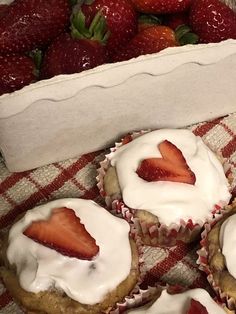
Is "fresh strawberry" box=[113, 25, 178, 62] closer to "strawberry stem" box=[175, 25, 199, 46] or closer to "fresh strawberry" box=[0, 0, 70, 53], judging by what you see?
"strawberry stem" box=[175, 25, 199, 46]

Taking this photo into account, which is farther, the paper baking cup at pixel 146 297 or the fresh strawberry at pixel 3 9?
the fresh strawberry at pixel 3 9

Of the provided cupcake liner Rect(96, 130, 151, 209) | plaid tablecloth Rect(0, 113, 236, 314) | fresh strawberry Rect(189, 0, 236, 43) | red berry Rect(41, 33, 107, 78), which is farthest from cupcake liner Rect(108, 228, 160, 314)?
fresh strawberry Rect(189, 0, 236, 43)

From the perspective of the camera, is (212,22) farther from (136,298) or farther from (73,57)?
(136,298)

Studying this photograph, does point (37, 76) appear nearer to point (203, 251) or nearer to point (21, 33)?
point (21, 33)

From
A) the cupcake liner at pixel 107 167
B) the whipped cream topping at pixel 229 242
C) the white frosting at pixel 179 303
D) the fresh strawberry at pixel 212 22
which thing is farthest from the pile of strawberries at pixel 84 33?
the white frosting at pixel 179 303

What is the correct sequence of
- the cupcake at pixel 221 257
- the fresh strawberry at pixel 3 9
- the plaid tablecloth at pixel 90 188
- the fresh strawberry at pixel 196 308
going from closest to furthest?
the fresh strawberry at pixel 196 308 < the cupcake at pixel 221 257 < the plaid tablecloth at pixel 90 188 < the fresh strawberry at pixel 3 9

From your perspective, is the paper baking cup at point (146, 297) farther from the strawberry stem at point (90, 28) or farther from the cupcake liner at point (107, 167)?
the strawberry stem at point (90, 28)

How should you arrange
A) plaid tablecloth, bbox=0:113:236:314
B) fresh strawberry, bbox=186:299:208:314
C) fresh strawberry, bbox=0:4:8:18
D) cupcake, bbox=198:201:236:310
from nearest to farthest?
fresh strawberry, bbox=186:299:208:314 → cupcake, bbox=198:201:236:310 → plaid tablecloth, bbox=0:113:236:314 → fresh strawberry, bbox=0:4:8:18
